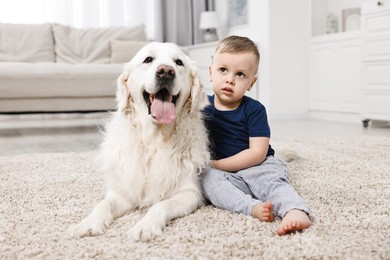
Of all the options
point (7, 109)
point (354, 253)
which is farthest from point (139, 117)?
point (7, 109)

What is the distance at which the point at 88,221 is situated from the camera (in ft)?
4.45

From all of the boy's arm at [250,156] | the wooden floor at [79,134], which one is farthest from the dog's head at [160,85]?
the wooden floor at [79,134]

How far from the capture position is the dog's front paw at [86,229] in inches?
50.9

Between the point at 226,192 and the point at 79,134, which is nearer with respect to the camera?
the point at 226,192

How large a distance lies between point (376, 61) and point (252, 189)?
129 inches

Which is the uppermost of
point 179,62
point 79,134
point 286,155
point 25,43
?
point 25,43

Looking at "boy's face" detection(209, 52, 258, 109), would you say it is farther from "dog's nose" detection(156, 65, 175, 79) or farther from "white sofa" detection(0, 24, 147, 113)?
"white sofa" detection(0, 24, 147, 113)

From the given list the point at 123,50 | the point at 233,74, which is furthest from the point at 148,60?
the point at 123,50

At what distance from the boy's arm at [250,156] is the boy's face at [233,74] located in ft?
0.61

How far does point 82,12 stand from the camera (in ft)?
20.5

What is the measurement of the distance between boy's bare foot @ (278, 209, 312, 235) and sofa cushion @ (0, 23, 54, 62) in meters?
4.42

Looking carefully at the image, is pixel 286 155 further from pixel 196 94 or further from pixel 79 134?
pixel 79 134

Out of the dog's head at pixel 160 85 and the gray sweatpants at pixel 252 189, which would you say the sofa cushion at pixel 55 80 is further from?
the gray sweatpants at pixel 252 189

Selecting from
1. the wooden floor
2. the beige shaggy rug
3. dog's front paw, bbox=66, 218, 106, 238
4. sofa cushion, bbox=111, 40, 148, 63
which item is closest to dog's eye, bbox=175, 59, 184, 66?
the beige shaggy rug
